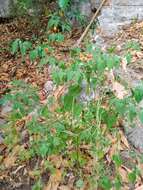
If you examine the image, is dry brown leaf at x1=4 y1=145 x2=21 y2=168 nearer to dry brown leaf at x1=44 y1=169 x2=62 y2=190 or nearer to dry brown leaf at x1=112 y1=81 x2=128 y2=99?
dry brown leaf at x1=44 y1=169 x2=62 y2=190

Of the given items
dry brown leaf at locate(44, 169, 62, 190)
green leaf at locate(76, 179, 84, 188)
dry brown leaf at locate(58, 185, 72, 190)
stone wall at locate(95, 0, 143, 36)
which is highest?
stone wall at locate(95, 0, 143, 36)

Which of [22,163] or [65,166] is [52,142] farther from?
[22,163]

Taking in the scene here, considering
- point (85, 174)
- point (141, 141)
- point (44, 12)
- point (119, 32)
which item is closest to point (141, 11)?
point (119, 32)

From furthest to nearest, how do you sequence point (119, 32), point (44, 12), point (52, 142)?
point (44, 12) < point (119, 32) < point (52, 142)

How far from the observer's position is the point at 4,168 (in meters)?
3.38

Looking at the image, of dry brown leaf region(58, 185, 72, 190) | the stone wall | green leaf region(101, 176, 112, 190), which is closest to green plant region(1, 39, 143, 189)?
green leaf region(101, 176, 112, 190)

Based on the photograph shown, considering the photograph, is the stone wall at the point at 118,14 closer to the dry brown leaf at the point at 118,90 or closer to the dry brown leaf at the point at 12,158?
the dry brown leaf at the point at 118,90

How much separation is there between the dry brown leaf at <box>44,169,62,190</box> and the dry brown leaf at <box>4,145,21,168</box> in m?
0.43

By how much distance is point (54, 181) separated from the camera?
311 centimetres

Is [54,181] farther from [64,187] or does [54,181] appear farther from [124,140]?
[124,140]

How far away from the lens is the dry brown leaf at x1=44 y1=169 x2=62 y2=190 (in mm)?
3090

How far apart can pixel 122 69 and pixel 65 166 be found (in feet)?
3.95

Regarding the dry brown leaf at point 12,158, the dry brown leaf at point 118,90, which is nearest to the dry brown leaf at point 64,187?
the dry brown leaf at point 12,158

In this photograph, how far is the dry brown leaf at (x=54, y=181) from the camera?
309 cm
